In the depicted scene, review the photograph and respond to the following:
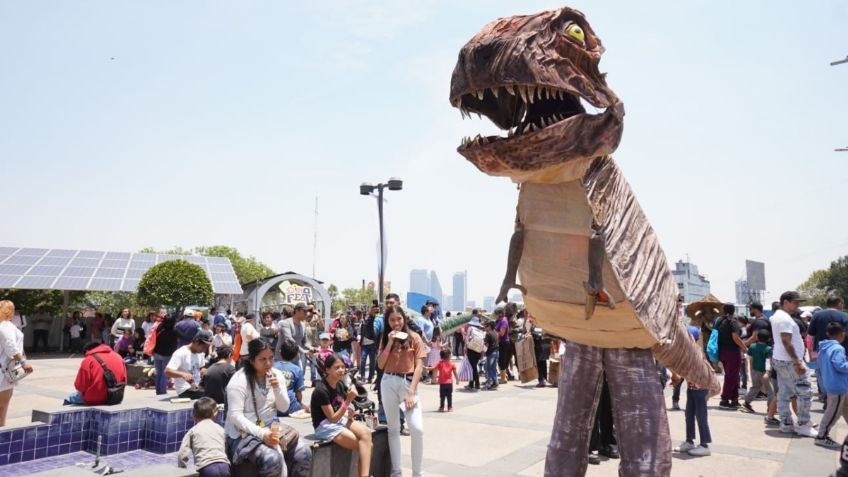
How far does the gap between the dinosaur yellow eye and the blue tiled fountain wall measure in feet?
17.0

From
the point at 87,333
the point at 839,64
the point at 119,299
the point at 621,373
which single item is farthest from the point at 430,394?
the point at 119,299

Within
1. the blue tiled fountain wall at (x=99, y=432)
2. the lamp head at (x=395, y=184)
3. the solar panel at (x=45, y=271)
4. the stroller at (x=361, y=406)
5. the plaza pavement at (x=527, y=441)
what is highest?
the lamp head at (x=395, y=184)

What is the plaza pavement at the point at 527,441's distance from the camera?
18.5ft

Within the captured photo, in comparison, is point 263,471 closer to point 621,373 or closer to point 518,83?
point 621,373

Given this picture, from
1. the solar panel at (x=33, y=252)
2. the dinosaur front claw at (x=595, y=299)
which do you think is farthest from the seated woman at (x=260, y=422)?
the solar panel at (x=33, y=252)

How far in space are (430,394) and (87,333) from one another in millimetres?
16708

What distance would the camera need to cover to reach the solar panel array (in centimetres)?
1833

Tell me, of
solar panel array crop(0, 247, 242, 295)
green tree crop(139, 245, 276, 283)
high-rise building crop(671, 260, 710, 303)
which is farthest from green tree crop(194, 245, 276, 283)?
high-rise building crop(671, 260, 710, 303)

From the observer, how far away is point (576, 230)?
261 centimetres

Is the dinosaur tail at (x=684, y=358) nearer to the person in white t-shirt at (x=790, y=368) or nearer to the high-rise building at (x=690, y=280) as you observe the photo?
the person in white t-shirt at (x=790, y=368)

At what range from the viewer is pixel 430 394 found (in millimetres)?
10586

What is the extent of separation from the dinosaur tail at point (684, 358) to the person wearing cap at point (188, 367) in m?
5.81

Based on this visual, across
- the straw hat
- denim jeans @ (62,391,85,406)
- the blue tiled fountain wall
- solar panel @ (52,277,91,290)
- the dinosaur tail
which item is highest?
solar panel @ (52,277,91,290)

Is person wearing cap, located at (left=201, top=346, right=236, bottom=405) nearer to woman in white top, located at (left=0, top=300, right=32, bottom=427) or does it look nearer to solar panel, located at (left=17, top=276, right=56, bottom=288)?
woman in white top, located at (left=0, top=300, right=32, bottom=427)
